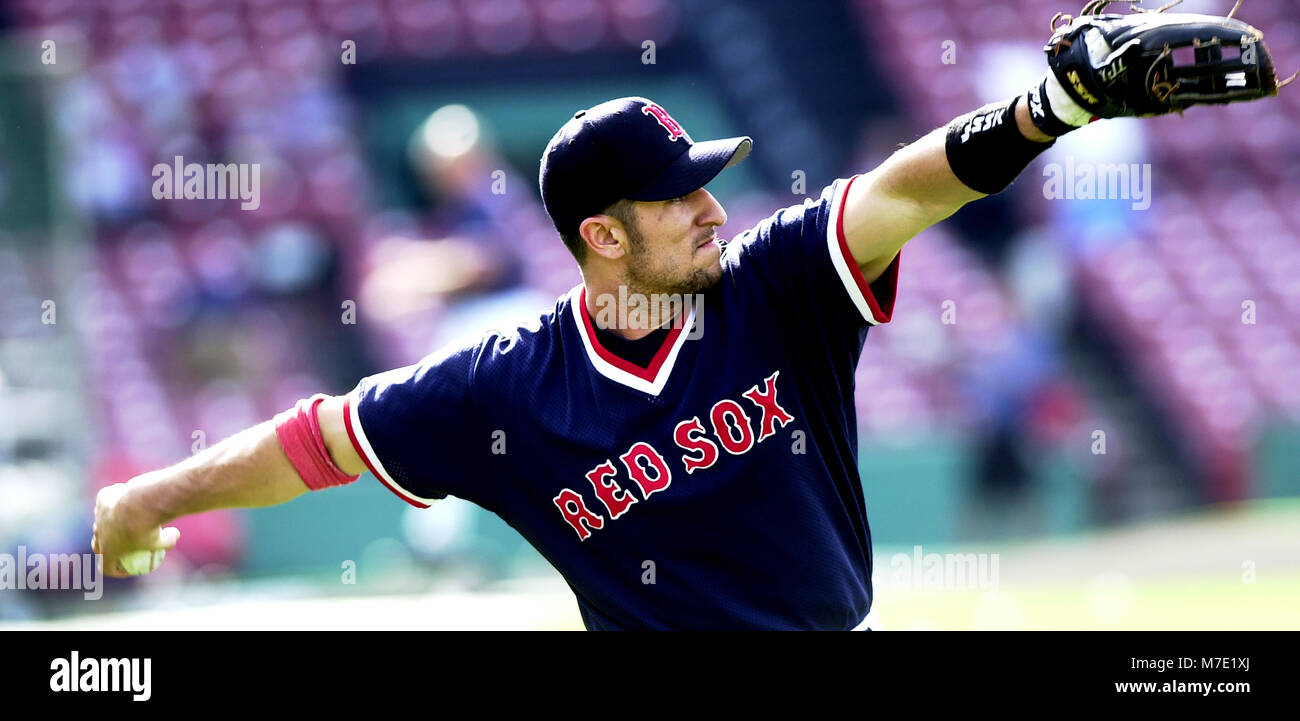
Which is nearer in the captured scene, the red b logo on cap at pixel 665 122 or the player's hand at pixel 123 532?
the red b logo on cap at pixel 665 122

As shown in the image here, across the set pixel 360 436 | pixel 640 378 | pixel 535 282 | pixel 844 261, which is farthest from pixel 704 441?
pixel 535 282

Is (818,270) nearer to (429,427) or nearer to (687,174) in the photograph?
(687,174)

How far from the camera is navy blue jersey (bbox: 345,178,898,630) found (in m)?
3.16

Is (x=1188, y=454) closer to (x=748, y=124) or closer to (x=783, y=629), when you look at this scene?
(x=748, y=124)

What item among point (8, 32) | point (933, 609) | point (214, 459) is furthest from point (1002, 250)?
point (214, 459)

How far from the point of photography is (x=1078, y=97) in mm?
2688

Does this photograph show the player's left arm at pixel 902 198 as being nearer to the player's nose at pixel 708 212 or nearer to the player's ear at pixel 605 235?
the player's nose at pixel 708 212

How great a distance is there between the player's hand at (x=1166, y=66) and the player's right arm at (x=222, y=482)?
178 centimetres

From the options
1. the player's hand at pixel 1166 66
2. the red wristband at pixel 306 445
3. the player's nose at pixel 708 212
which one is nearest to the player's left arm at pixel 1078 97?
the player's hand at pixel 1166 66

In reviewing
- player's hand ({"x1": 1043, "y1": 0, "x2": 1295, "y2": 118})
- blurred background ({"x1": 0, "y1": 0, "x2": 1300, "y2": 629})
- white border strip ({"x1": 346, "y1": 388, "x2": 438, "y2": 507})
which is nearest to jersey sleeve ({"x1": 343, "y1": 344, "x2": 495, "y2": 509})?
white border strip ({"x1": 346, "y1": 388, "x2": 438, "y2": 507})

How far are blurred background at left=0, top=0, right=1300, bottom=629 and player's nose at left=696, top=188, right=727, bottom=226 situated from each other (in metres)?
4.07

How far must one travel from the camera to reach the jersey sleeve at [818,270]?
10.1 ft

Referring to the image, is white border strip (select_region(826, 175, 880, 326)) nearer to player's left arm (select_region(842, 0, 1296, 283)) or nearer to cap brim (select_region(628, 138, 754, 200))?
player's left arm (select_region(842, 0, 1296, 283))

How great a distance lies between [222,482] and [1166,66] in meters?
2.19
